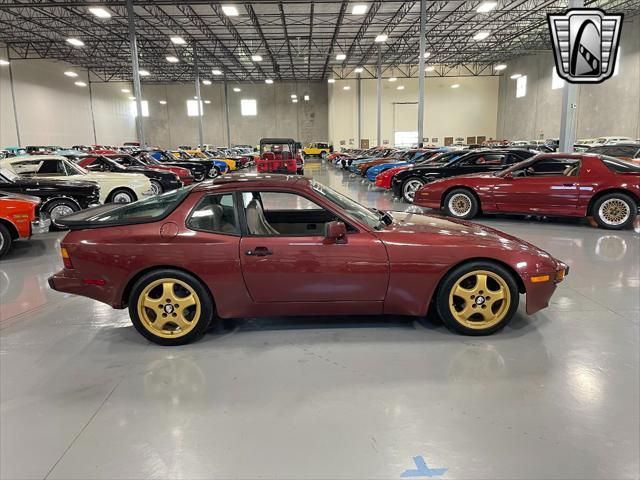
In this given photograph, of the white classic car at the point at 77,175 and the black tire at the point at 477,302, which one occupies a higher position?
the white classic car at the point at 77,175

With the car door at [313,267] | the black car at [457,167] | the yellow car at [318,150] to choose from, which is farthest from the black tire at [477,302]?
the yellow car at [318,150]

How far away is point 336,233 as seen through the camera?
3426 mm

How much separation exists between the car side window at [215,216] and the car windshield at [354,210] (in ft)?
2.38

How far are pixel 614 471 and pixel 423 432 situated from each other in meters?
0.93

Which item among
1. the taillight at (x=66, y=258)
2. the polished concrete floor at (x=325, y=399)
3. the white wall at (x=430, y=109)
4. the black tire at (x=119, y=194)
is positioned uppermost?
the white wall at (x=430, y=109)

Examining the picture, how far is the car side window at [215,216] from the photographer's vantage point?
3610 millimetres

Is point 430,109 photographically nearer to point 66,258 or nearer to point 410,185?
point 410,185

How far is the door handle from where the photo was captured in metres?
3.49

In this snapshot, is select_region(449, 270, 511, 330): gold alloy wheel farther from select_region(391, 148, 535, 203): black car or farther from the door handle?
select_region(391, 148, 535, 203): black car

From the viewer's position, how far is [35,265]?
20.7 feet

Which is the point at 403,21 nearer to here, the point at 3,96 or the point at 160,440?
the point at 3,96

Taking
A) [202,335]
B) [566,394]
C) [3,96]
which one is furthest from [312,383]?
[3,96]

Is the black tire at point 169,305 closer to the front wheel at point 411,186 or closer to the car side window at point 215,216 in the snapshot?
the car side window at point 215,216

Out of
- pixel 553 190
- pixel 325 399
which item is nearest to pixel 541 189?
pixel 553 190
